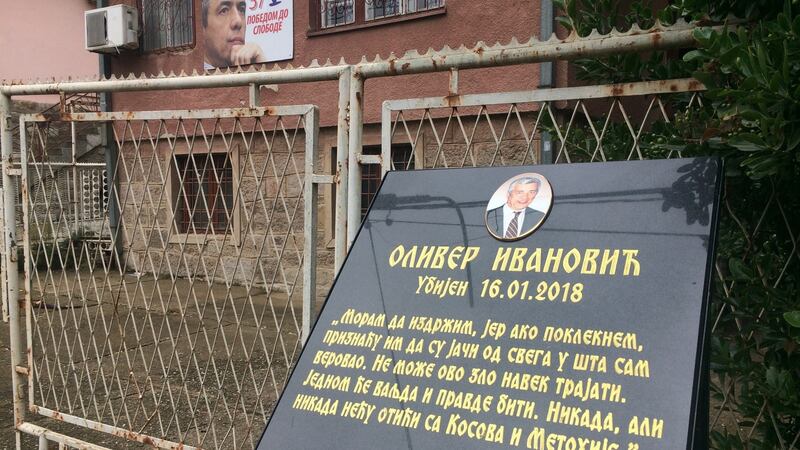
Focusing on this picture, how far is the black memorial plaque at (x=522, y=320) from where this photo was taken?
1.57 metres

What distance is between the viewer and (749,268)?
2.02m

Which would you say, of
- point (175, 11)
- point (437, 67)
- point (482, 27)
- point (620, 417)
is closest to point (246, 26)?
point (175, 11)

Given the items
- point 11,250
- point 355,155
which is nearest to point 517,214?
point 355,155

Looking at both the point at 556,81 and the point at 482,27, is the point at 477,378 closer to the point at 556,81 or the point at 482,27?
the point at 556,81

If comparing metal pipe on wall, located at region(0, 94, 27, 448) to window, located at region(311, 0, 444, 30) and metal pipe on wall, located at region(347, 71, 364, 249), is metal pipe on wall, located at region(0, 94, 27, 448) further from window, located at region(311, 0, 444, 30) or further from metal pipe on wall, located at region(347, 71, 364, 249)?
window, located at region(311, 0, 444, 30)

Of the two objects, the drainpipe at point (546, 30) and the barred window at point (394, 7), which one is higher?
the barred window at point (394, 7)

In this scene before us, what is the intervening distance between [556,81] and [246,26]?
4.68 m

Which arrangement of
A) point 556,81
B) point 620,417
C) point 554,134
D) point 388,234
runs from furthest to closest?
point 556,81 → point 554,134 → point 388,234 → point 620,417

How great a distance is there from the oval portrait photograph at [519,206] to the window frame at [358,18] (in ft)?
21.0

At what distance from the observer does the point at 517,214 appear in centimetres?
194

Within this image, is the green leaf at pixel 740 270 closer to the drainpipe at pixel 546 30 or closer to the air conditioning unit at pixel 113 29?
the drainpipe at pixel 546 30

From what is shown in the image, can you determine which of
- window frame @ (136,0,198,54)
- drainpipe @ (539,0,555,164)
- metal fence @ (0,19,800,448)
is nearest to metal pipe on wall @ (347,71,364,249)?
metal fence @ (0,19,800,448)

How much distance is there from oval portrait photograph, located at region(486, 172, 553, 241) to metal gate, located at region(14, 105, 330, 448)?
43.3 inches

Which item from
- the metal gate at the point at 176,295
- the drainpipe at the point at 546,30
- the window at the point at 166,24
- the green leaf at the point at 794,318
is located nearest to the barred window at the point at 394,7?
the drainpipe at the point at 546,30
